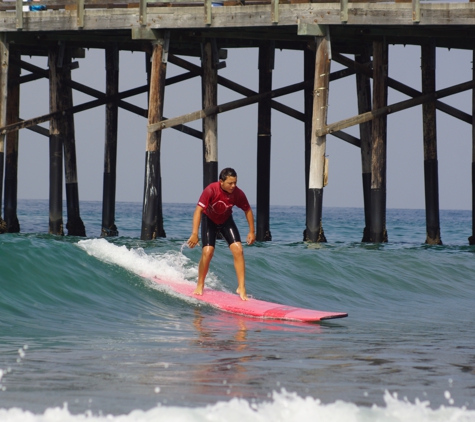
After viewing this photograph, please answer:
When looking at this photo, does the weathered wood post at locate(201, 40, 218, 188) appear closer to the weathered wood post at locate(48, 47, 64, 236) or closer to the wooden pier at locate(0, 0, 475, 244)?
the wooden pier at locate(0, 0, 475, 244)

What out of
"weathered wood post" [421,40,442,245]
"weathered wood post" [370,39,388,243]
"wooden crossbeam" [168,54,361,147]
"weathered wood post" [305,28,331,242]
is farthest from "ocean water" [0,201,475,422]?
"wooden crossbeam" [168,54,361,147]

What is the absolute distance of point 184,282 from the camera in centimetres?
1153

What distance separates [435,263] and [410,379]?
Result: 32.8 feet

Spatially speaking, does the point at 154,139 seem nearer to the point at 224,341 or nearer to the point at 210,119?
the point at 210,119

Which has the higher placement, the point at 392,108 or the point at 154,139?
the point at 392,108

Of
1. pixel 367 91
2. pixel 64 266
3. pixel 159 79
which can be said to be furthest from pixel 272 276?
pixel 367 91

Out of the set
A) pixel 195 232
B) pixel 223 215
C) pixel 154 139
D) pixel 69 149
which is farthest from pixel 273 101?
pixel 195 232

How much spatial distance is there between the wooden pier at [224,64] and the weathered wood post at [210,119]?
2 cm

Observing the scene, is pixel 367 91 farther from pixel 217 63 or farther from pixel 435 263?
pixel 435 263

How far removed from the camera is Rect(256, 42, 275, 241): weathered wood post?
18891 millimetres

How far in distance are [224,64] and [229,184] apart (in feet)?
30.5

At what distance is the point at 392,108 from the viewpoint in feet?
53.3

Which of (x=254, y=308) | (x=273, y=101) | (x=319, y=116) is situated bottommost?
(x=254, y=308)

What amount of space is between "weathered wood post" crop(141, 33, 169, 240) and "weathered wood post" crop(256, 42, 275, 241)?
3093mm
